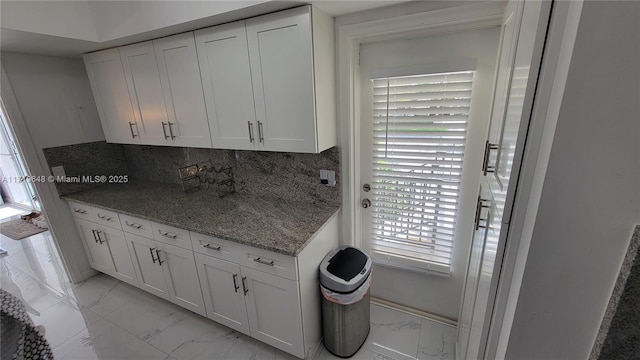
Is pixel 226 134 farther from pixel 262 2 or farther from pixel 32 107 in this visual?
pixel 32 107

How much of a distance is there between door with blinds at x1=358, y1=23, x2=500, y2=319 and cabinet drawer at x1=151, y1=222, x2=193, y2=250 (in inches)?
51.0

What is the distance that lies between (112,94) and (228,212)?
1.56 metres

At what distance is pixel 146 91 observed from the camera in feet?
6.50

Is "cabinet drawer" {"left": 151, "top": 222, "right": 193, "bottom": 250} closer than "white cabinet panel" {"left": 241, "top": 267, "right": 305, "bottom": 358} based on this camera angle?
No

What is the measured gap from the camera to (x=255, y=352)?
Result: 1.74m

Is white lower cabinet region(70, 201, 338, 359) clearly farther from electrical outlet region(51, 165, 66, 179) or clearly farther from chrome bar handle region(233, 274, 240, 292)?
electrical outlet region(51, 165, 66, 179)

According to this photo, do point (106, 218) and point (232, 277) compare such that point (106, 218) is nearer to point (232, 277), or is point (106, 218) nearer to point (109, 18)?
point (232, 277)

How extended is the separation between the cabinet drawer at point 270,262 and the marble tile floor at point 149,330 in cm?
73

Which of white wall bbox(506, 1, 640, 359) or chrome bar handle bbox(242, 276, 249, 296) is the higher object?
white wall bbox(506, 1, 640, 359)

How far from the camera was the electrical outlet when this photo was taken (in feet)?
7.58

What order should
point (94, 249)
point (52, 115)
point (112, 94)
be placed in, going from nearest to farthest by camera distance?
point (112, 94) → point (52, 115) → point (94, 249)

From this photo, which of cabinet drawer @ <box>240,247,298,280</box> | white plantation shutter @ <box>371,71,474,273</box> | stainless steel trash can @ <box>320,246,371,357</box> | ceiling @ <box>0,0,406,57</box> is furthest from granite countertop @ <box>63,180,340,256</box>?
ceiling @ <box>0,0,406,57</box>

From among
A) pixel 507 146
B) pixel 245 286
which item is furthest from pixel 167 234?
pixel 507 146

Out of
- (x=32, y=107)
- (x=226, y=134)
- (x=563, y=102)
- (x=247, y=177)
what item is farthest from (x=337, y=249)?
(x=32, y=107)
